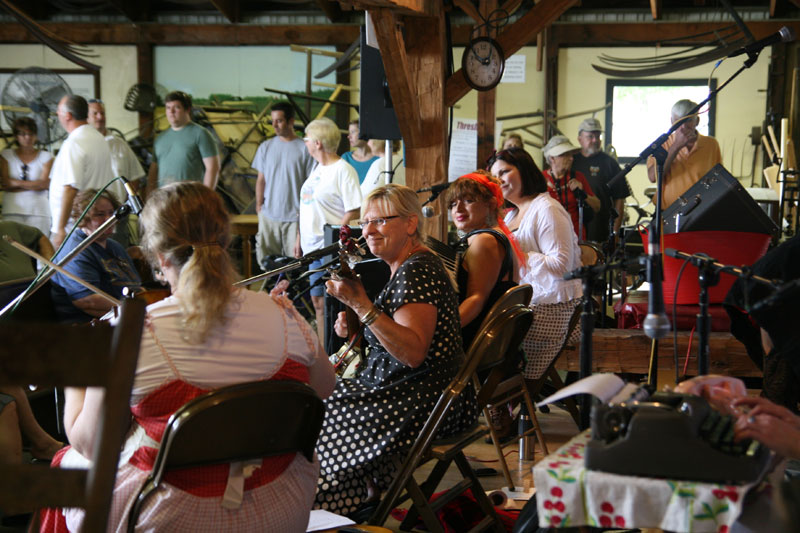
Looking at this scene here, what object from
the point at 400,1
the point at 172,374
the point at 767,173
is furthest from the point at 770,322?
the point at 767,173

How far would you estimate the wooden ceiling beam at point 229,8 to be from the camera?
9406 millimetres

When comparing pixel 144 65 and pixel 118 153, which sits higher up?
pixel 144 65

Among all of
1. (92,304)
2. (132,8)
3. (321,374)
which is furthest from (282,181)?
(321,374)

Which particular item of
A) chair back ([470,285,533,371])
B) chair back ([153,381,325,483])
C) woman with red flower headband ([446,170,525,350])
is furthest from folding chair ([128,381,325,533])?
woman with red flower headband ([446,170,525,350])

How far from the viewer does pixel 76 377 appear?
1125 mm

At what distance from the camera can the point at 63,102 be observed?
5270 mm

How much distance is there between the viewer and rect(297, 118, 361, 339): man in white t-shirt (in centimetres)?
548

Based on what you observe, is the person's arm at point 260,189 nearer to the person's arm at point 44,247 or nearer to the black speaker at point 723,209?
the person's arm at point 44,247

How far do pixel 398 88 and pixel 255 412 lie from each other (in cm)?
293

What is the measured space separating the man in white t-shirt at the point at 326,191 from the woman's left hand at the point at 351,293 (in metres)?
2.91

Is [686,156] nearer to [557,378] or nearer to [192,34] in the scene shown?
[557,378]

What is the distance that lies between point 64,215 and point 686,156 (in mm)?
3993

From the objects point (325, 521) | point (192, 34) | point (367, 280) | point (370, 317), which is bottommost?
point (325, 521)

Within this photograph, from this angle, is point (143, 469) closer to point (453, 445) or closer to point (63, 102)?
point (453, 445)
